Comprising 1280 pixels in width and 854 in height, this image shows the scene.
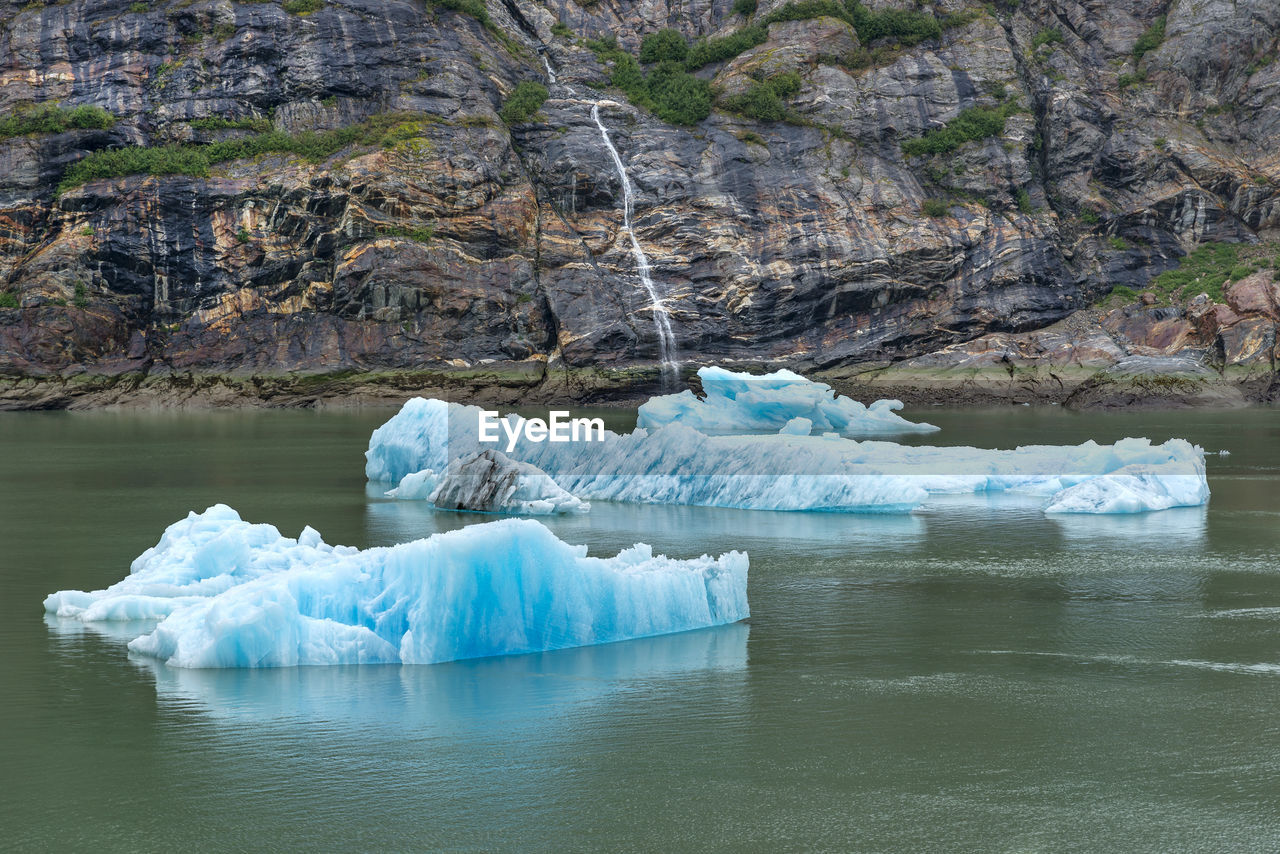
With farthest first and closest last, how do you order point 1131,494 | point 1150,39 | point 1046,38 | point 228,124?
point 1046,38
point 1150,39
point 228,124
point 1131,494

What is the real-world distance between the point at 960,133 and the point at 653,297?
23523 mm

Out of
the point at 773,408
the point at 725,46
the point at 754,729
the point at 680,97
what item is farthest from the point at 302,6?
the point at 754,729

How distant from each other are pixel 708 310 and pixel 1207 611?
190 feet

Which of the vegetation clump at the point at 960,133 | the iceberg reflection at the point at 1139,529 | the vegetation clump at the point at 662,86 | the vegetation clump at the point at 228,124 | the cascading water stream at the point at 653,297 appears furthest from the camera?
the vegetation clump at the point at 662,86

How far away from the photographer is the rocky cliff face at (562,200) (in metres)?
67.2

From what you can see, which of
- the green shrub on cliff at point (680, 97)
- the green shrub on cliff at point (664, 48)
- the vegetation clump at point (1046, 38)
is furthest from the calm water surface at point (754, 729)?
the vegetation clump at point (1046, 38)

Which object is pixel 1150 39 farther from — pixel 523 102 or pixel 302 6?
pixel 302 6

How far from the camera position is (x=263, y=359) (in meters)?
67.0

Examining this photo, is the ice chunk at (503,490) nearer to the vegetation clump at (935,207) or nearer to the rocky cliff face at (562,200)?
the rocky cliff face at (562,200)

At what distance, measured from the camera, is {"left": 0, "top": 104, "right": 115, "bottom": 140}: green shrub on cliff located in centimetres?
6850

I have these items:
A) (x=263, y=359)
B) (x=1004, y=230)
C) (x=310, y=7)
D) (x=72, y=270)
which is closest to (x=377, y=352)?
(x=263, y=359)

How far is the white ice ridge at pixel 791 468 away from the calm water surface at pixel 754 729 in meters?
5.18

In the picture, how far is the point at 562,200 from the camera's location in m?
73.8

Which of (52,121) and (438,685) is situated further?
(52,121)
